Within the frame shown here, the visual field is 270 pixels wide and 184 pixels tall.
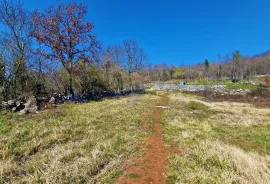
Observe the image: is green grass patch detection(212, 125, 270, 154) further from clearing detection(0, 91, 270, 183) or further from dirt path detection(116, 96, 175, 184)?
dirt path detection(116, 96, 175, 184)

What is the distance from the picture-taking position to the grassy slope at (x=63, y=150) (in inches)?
139

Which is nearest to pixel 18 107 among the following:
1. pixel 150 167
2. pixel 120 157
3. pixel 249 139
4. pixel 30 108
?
pixel 30 108

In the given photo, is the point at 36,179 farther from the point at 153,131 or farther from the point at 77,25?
the point at 77,25

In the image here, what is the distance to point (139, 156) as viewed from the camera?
15.4 ft

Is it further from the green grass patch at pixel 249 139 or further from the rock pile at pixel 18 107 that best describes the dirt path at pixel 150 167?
the rock pile at pixel 18 107

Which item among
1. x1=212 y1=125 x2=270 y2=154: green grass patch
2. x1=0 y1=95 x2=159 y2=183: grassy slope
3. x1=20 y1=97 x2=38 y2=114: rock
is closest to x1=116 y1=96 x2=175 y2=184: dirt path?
x1=0 y1=95 x2=159 y2=183: grassy slope

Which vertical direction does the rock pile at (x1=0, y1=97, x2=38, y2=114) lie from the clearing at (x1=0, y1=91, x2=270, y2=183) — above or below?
above

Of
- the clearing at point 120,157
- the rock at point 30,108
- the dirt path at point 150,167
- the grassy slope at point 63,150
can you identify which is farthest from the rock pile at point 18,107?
the dirt path at point 150,167

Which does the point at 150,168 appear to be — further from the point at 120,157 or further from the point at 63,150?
the point at 63,150

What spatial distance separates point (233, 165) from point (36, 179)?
4726 millimetres

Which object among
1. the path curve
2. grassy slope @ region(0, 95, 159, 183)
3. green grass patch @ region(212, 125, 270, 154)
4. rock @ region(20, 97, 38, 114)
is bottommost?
green grass patch @ region(212, 125, 270, 154)

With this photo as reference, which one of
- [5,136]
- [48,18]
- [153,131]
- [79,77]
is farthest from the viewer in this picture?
[79,77]

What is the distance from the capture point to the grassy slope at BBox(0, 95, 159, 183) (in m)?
3.54

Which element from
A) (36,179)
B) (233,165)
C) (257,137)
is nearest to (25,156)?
(36,179)
